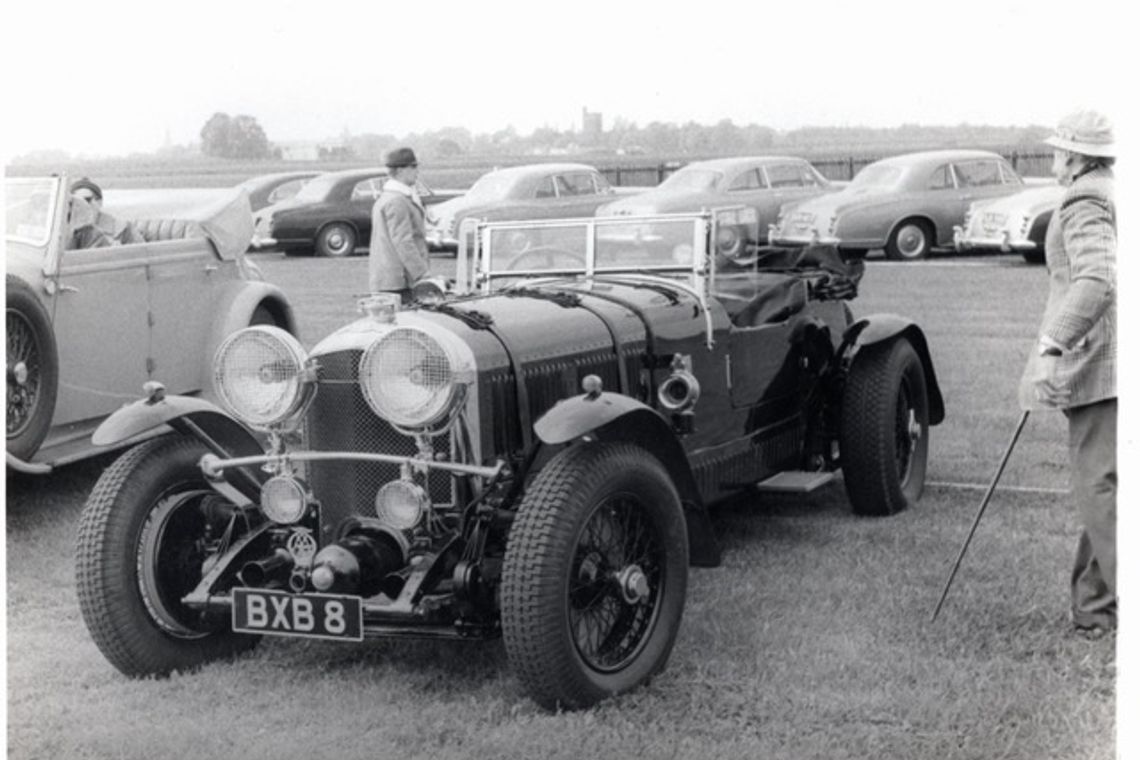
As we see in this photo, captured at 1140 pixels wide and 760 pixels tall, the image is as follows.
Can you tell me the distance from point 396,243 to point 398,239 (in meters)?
0.03

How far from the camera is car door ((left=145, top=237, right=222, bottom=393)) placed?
22.0 ft

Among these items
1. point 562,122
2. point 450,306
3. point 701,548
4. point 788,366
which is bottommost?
point 701,548

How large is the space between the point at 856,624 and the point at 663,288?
1.41 m

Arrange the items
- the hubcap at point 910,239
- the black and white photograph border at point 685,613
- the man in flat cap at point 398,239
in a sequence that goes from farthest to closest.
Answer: the hubcap at point 910,239, the man in flat cap at point 398,239, the black and white photograph border at point 685,613

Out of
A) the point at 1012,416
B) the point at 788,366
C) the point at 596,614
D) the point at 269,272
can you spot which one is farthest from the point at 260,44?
the point at 269,272

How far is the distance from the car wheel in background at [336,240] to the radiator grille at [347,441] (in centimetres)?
1238

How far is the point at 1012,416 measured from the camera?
6.88m

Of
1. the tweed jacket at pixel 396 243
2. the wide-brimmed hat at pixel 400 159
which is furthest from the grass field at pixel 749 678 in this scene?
the tweed jacket at pixel 396 243

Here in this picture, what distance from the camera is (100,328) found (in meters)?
6.35

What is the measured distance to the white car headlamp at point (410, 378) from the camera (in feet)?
12.8

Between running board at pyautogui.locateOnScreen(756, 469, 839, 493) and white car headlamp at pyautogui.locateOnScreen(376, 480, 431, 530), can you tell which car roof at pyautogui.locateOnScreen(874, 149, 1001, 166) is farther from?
white car headlamp at pyautogui.locateOnScreen(376, 480, 431, 530)

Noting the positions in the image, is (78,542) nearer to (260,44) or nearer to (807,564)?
(260,44)

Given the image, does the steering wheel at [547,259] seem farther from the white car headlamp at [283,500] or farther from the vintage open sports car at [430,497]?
the white car headlamp at [283,500]

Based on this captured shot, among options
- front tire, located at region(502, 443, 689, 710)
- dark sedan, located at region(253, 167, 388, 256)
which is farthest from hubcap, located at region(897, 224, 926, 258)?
front tire, located at region(502, 443, 689, 710)
